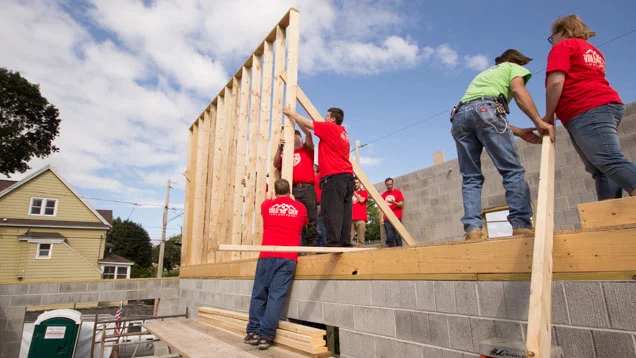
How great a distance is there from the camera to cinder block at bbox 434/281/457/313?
217cm

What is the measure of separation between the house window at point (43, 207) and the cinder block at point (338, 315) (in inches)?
881

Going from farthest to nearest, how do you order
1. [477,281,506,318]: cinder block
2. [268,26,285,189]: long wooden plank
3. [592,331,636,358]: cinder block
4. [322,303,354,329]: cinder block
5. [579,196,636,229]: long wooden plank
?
[268,26,285,189]: long wooden plank → [322,303,354,329]: cinder block → [477,281,506,318]: cinder block → [579,196,636,229]: long wooden plank → [592,331,636,358]: cinder block

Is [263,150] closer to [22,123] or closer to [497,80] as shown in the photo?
[497,80]

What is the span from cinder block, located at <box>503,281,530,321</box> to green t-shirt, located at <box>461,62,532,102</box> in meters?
1.42

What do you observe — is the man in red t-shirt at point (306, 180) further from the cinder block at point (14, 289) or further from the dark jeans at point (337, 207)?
the cinder block at point (14, 289)

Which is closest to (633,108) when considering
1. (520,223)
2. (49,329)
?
(520,223)

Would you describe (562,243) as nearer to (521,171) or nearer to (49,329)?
(521,171)

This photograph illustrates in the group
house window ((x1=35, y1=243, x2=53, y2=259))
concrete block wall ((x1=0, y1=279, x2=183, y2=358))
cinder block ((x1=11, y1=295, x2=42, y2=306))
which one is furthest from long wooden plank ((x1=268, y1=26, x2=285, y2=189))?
house window ((x1=35, y1=243, x2=53, y2=259))

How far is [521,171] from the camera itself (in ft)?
7.93

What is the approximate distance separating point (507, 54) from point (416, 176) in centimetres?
547

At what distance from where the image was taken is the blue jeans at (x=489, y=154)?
2334 millimetres

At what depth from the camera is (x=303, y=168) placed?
4250mm

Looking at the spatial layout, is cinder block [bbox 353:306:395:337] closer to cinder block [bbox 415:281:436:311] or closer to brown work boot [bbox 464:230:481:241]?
cinder block [bbox 415:281:436:311]

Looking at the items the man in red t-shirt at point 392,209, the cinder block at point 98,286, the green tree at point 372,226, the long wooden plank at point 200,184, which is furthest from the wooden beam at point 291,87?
the green tree at point 372,226
